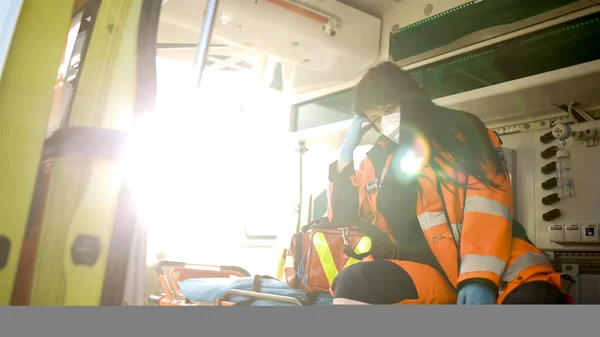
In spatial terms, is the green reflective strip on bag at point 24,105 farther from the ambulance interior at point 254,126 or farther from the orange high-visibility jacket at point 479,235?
the orange high-visibility jacket at point 479,235

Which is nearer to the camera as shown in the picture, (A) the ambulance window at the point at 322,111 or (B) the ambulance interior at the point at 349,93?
(B) the ambulance interior at the point at 349,93

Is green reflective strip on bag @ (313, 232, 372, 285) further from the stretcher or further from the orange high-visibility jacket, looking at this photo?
the orange high-visibility jacket

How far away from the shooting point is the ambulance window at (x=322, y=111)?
5.72 feet

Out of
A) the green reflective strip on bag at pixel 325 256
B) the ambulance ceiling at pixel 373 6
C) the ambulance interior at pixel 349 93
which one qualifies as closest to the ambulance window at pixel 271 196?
the ambulance interior at pixel 349 93

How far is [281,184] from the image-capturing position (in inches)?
66.6

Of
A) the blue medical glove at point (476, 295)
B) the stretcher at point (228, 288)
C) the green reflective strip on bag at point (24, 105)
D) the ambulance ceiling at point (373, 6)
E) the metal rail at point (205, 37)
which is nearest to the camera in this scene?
the green reflective strip on bag at point (24, 105)

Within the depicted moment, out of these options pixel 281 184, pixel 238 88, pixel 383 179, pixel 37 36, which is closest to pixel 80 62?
pixel 37 36

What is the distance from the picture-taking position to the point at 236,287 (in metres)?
1.53

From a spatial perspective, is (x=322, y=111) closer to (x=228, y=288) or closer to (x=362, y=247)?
(x=362, y=247)

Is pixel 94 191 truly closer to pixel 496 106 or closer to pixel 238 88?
pixel 238 88

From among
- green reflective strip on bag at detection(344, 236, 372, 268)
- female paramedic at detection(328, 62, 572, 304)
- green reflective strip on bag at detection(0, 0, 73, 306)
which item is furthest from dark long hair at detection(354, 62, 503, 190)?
green reflective strip on bag at detection(0, 0, 73, 306)

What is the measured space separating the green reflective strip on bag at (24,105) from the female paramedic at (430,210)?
0.85 metres

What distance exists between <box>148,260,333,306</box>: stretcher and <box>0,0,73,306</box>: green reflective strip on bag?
0.47m

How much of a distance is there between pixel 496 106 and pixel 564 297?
571 millimetres
